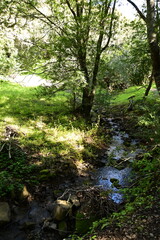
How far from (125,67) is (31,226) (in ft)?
57.6

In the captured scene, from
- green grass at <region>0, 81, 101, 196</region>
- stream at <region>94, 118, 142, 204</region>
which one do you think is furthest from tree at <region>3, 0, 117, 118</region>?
stream at <region>94, 118, 142, 204</region>

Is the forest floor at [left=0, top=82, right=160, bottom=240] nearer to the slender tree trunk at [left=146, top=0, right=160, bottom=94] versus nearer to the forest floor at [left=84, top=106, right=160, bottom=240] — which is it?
the forest floor at [left=84, top=106, right=160, bottom=240]

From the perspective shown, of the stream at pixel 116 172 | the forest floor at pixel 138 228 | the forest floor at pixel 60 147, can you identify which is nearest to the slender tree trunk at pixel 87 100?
the forest floor at pixel 60 147

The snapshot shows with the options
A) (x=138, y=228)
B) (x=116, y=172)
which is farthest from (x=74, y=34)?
(x=138, y=228)

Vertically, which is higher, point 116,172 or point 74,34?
point 74,34

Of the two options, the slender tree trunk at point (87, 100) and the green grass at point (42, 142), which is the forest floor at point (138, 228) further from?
the slender tree trunk at point (87, 100)

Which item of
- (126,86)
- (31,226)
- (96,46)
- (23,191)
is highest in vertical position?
(96,46)

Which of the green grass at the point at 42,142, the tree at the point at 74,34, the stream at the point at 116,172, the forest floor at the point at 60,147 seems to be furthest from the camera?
the tree at the point at 74,34

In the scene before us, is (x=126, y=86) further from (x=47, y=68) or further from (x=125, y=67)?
(x=47, y=68)

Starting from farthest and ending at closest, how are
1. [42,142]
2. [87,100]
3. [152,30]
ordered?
[87,100], [42,142], [152,30]

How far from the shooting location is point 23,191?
4.38 meters

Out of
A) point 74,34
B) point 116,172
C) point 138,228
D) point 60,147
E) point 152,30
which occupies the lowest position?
point 116,172

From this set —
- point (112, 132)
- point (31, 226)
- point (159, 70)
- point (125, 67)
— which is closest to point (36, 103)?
point (112, 132)

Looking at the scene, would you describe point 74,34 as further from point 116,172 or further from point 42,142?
point 116,172
